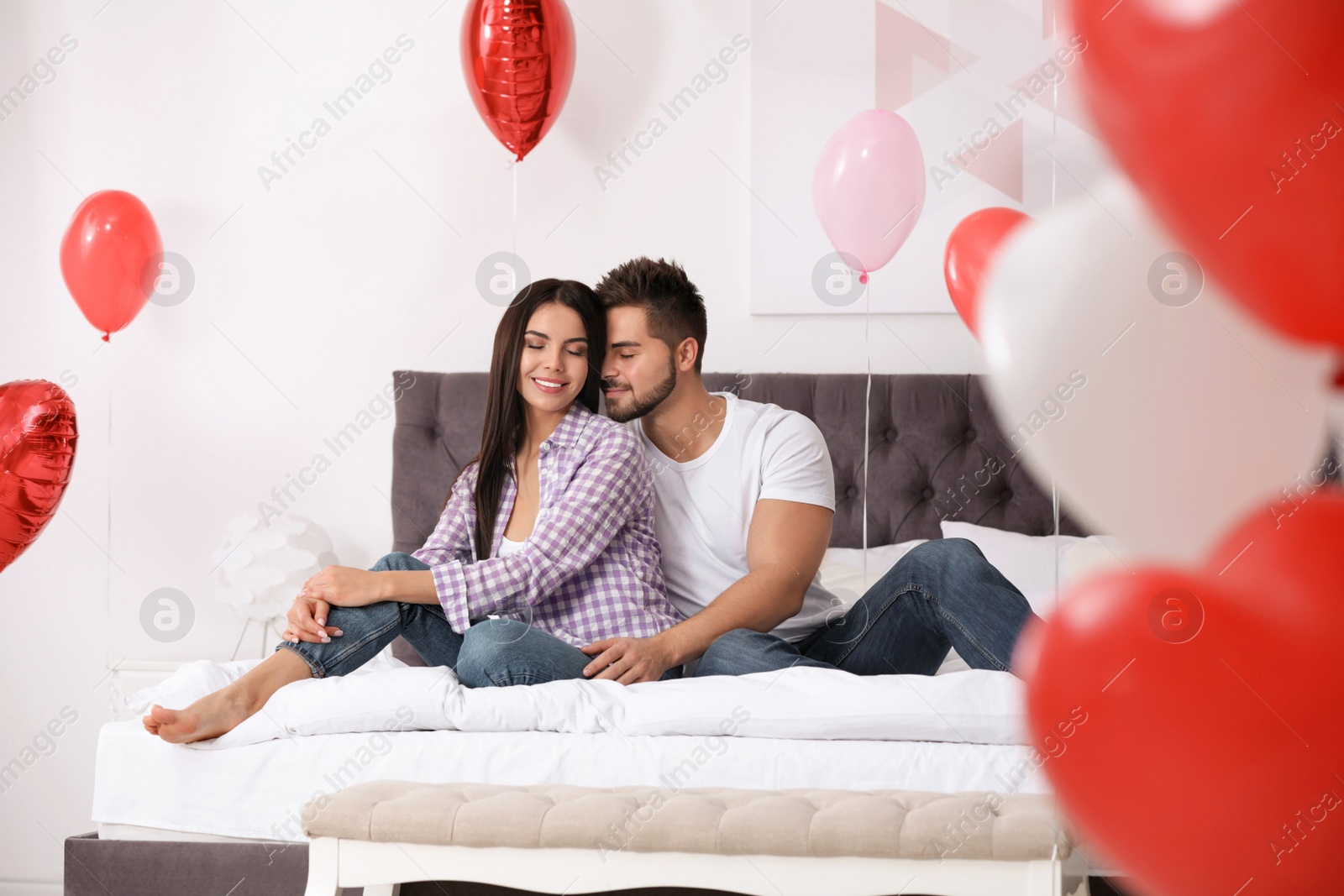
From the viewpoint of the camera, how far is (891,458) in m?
2.30

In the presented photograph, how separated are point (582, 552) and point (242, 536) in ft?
3.25

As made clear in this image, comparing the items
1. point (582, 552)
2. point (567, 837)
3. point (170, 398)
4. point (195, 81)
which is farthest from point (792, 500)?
point (195, 81)

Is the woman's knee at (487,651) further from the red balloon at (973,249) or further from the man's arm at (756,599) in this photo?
the red balloon at (973,249)

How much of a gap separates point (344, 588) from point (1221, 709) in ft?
4.04

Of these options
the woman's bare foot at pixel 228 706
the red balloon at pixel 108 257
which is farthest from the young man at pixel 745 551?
the red balloon at pixel 108 257

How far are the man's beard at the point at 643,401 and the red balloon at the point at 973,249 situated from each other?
1.90 feet

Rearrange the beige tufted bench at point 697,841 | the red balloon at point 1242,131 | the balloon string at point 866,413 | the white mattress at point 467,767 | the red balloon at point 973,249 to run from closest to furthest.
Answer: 1. the red balloon at point 1242,131
2. the beige tufted bench at point 697,841
3. the white mattress at point 467,767
4. the red balloon at point 973,249
5. the balloon string at point 866,413

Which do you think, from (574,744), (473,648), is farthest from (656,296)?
(574,744)

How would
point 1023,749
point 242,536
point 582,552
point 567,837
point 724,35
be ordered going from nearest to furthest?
point 567,837 < point 1023,749 < point 582,552 < point 242,536 < point 724,35

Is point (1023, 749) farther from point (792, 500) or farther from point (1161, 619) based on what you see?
point (1161, 619)

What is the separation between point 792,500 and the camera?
171 centimetres

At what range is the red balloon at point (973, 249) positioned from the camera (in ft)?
6.34

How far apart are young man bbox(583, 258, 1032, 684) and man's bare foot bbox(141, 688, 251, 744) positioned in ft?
1.59

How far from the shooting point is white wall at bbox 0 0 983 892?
2520 millimetres
